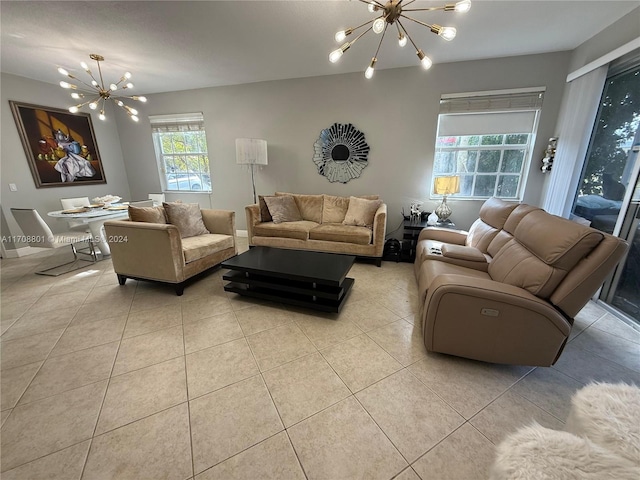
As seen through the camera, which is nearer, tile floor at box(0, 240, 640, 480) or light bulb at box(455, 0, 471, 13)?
tile floor at box(0, 240, 640, 480)

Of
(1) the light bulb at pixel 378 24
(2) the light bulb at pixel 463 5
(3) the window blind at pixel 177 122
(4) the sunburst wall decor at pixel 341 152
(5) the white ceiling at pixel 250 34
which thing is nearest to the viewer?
(2) the light bulb at pixel 463 5

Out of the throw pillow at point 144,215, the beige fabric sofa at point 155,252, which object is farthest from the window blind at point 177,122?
the beige fabric sofa at point 155,252

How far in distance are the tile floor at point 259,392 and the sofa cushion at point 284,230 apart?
4.26ft

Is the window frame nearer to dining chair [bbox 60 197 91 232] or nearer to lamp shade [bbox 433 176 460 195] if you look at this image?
lamp shade [bbox 433 176 460 195]

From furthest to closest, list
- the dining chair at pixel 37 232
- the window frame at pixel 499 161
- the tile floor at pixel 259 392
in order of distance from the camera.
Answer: the window frame at pixel 499 161 → the dining chair at pixel 37 232 → the tile floor at pixel 259 392

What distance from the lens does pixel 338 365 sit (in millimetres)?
1609

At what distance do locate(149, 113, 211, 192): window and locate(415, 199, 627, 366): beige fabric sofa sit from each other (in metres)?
4.62

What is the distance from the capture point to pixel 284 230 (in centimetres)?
340

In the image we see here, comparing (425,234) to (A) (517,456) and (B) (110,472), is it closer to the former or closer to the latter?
(A) (517,456)

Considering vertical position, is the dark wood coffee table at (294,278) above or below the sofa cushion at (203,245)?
below

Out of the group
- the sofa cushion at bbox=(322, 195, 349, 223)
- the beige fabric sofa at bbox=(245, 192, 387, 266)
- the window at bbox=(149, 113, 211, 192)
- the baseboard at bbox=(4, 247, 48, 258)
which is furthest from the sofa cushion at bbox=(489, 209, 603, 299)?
the baseboard at bbox=(4, 247, 48, 258)

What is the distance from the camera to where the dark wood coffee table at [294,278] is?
2096mm

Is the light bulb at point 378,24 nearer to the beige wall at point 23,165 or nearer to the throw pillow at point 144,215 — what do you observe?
the throw pillow at point 144,215

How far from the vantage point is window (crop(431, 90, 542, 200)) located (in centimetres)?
310
